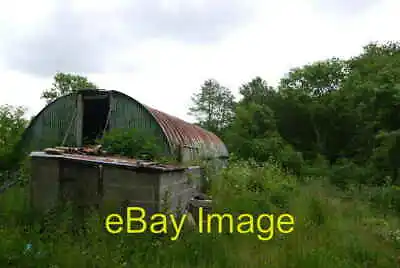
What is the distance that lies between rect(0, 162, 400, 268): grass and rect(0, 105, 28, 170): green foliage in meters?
4.68

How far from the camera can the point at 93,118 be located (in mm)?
12977

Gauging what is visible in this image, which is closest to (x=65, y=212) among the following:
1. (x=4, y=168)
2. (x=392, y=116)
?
(x=4, y=168)

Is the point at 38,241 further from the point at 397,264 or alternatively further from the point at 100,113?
the point at 100,113

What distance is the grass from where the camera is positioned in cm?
446

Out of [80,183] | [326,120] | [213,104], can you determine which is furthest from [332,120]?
[80,183]

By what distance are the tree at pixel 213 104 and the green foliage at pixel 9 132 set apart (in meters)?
27.1

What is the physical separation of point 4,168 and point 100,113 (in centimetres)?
378

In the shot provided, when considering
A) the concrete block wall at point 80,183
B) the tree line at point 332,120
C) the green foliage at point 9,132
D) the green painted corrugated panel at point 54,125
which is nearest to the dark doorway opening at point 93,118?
the green painted corrugated panel at point 54,125

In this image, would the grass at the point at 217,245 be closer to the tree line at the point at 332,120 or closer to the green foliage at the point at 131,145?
the green foliage at the point at 131,145

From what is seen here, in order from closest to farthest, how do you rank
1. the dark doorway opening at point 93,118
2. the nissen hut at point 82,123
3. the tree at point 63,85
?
1. the nissen hut at point 82,123
2. the dark doorway opening at point 93,118
3. the tree at point 63,85

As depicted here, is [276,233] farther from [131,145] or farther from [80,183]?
[131,145]

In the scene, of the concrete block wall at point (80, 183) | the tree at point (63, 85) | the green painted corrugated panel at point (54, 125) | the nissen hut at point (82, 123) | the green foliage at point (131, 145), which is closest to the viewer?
the concrete block wall at point (80, 183)

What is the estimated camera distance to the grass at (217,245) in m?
4.46

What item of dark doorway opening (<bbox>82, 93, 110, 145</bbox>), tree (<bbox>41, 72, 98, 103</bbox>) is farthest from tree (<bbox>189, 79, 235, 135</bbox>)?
dark doorway opening (<bbox>82, 93, 110, 145</bbox>)
